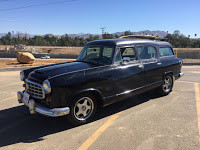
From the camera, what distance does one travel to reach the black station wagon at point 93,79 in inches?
130

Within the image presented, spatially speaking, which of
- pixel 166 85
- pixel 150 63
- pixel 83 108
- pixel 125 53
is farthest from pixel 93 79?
pixel 166 85

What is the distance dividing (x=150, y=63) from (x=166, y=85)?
4.42ft

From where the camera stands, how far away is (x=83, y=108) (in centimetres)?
372

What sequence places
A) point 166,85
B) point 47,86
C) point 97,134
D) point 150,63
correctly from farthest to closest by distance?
point 166,85 → point 150,63 → point 97,134 → point 47,86

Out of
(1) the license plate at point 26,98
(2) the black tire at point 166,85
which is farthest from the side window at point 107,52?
(2) the black tire at point 166,85

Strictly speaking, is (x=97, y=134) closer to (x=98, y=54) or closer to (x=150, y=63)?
(x=98, y=54)

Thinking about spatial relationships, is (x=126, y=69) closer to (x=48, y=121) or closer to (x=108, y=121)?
(x=108, y=121)

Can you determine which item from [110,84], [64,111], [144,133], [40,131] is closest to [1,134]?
[40,131]

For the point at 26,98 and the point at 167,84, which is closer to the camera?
the point at 26,98

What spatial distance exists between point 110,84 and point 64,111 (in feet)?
4.08

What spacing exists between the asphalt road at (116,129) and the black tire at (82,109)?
17cm

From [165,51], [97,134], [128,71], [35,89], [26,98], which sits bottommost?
[97,134]

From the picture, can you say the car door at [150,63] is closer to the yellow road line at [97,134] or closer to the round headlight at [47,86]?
the yellow road line at [97,134]

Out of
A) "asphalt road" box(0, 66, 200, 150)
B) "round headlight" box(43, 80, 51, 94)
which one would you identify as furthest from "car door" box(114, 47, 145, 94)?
"round headlight" box(43, 80, 51, 94)
